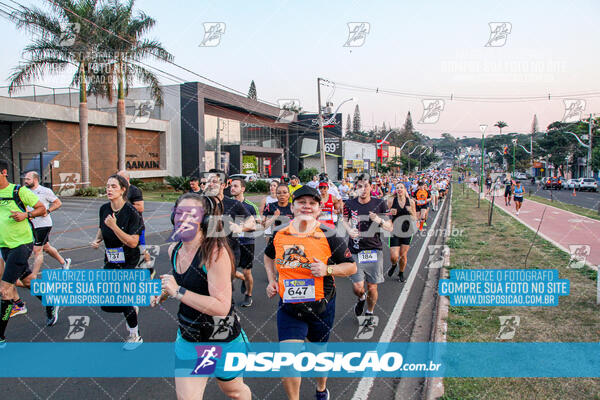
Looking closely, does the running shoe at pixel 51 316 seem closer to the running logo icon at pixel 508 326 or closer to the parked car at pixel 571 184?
the running logo icon at pixel 508 326

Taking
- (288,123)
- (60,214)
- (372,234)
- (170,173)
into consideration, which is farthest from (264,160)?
(372,234)

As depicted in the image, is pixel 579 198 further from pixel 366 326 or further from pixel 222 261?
pixel 222 261

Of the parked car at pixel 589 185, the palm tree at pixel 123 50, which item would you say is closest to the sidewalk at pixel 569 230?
the palm tree at pixel 123 50

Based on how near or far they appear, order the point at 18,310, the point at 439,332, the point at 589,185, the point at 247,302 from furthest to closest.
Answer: the point at 589,185 < the point at 247,302 < the point at 18,310 < the point at 439,332

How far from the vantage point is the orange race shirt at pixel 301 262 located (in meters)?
3.04

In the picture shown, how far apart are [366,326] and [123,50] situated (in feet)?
76.1

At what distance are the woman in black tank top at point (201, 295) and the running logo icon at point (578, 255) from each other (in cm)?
792

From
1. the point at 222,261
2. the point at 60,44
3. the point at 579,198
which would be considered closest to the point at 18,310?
the point at 222,261

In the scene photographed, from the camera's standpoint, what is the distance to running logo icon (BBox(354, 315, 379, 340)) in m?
4.64

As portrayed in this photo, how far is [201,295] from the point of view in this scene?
2361mm

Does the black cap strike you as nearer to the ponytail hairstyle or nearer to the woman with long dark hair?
the ponytail hairstyle

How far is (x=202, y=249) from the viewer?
2.41 metres

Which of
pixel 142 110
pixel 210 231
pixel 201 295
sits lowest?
pixel 201 295

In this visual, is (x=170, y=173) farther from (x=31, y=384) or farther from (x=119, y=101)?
(x=31, y=384)
